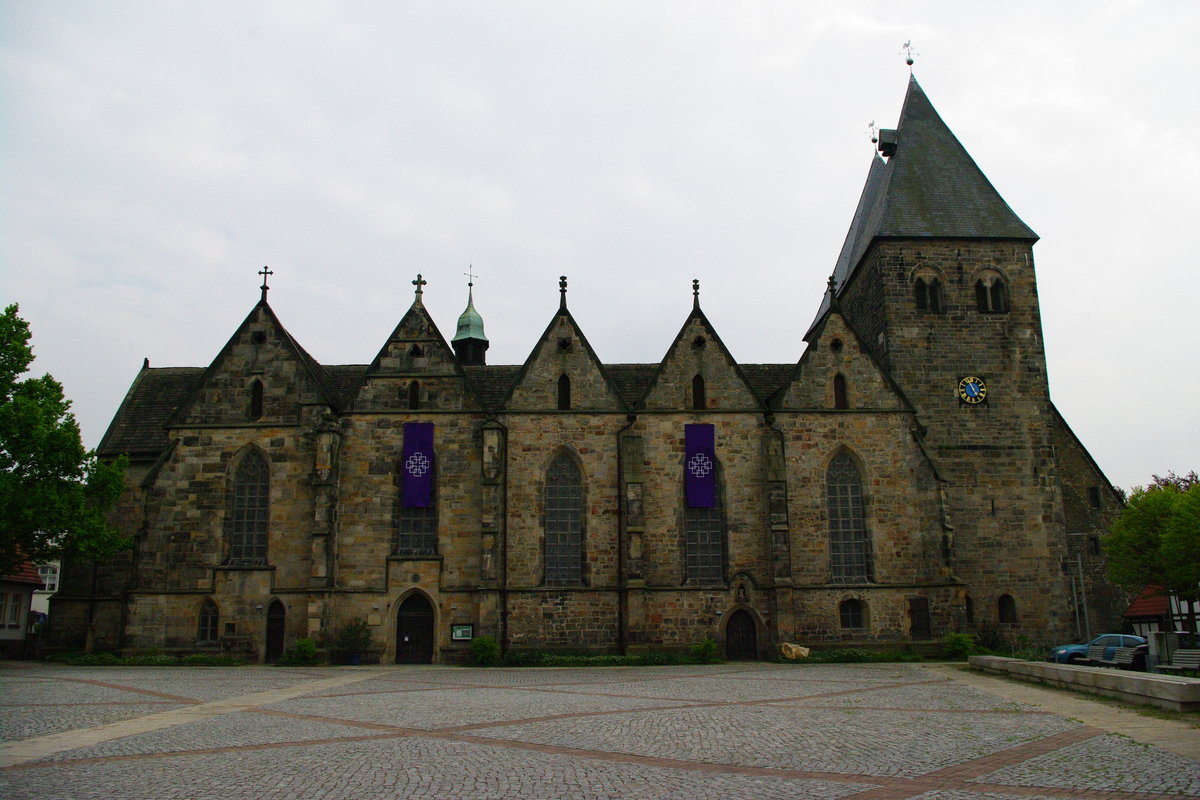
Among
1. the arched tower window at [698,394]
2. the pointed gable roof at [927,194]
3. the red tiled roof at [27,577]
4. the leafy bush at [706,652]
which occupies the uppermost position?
the pointed gable roof at [927,194]

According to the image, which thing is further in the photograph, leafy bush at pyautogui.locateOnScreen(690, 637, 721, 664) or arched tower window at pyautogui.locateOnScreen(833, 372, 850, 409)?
arched tower window at pyautogui.locateOnScreen(833, 372, 850, 409)

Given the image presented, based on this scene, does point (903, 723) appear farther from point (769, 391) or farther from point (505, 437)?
point (769, 391)

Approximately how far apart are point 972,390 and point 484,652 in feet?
75.0

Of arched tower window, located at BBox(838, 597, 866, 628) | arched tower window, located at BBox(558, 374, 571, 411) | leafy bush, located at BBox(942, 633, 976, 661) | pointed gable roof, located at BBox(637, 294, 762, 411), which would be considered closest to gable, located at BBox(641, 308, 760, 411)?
pointed gable roof, located at BBox(637, 294, 762, 411)

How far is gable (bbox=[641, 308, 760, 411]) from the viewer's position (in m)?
35.4

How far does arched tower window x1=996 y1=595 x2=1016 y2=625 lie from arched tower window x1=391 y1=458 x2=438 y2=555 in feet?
74.0

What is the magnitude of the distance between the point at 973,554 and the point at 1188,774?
25.8 metres

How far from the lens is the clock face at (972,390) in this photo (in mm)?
37625

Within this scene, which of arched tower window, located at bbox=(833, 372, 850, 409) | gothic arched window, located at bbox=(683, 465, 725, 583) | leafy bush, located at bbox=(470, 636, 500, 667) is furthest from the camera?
arched tower window, located at bbox=(833, 372, 850, 409)

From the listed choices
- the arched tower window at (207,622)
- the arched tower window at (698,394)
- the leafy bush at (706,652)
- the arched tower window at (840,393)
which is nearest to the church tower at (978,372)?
the arched tower window at (840,393)

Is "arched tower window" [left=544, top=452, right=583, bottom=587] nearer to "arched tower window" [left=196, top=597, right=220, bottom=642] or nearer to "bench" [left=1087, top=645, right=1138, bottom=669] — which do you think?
"arched tower window" [left=196, top=597, right=220, bottom=642]

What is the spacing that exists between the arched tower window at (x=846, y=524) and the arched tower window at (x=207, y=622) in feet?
77.1

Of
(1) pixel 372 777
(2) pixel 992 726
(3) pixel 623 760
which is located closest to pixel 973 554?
(2) pixel 992 726

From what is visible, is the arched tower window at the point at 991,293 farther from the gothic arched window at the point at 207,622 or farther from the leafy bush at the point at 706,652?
the gothic arched window at the point at 207,622
